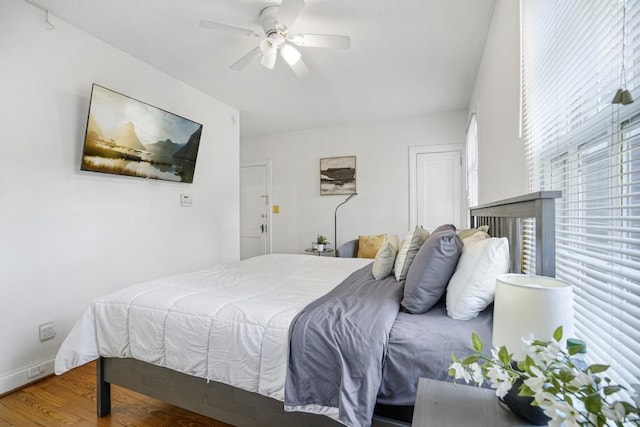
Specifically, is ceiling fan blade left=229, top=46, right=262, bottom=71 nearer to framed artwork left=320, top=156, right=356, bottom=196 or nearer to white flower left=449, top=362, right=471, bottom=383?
white flower left=449, top=362, right=471, bottom=383

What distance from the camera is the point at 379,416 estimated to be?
1.25 meters

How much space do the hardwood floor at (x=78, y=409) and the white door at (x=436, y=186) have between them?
3603 millimetres

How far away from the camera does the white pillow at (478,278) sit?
1.28 meters

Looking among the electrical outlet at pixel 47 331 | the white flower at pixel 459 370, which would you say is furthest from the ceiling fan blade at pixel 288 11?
the electrical outlet at pixel 47 331

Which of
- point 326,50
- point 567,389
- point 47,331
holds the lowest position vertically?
point 47,331

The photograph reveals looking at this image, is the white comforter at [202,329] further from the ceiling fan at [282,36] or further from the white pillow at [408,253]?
the ceiling fan at [282,36]

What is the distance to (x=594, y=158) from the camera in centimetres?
99

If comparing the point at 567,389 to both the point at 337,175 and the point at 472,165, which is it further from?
the point at 337,175

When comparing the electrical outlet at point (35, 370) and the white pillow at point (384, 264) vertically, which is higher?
the white pillow at point (384, 264)

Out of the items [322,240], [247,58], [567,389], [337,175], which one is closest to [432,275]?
[567,389]

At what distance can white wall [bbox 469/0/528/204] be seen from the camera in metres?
1.73

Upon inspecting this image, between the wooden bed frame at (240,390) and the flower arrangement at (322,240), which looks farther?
the flower arrangement at (322,240)

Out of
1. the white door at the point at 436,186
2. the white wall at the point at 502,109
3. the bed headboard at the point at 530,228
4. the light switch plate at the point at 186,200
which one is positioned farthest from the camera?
the white door at the point at 436,186

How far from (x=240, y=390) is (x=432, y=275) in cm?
105
